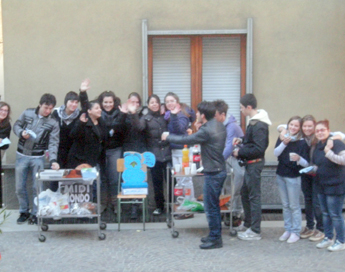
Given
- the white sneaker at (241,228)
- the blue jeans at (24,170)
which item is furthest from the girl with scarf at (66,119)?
the white sneaker at (241,228)

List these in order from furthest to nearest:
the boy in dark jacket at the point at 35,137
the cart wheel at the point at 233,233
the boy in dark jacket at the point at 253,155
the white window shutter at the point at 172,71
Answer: the white window shutter at the point at 172,71 → the boy in dark jacket at the point at 35,137 → the cart wheel at the point at 233,233 → the boy in dark jacket at the point at 253,155

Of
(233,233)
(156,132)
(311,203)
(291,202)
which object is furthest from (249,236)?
(156,132)

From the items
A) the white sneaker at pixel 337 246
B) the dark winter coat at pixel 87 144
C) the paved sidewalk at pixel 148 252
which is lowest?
the paved sidewalk at pixel 148 252

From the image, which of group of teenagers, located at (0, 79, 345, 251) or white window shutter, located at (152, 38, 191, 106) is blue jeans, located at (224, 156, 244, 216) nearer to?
group of teenagers, located at (0, 79, 345, 251)

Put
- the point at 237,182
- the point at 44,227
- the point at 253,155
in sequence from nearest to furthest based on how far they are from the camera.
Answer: the point at 253,155, the point at 44,227, the point at 237,182

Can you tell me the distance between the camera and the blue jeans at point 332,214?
19.3 feet

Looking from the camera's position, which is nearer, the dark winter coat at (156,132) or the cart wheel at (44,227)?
the cart wheel at (44,227)

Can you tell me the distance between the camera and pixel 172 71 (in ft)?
28.3

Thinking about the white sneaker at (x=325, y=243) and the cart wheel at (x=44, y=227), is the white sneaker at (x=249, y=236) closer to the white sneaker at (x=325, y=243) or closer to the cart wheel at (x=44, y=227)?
the white sneaker at (x=325, y=243)

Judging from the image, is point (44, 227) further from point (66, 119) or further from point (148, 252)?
point (148, 252)

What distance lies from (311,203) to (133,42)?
391cm

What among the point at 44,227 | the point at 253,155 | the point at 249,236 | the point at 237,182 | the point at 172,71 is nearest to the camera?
the point at 253,155

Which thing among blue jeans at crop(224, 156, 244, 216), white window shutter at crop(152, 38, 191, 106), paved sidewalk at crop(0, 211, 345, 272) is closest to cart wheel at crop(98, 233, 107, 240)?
paved sidewalk at crop(0, 211, 345, 272)

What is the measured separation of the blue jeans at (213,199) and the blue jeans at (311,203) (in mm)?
1177
